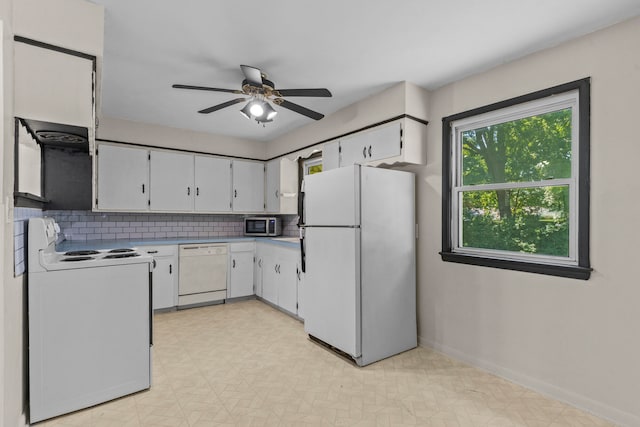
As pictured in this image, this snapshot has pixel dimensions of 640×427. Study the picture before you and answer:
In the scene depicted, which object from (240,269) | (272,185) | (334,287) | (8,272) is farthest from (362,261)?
(272,185)

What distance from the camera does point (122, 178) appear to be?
4.06m

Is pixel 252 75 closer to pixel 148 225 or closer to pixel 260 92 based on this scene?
pixel 260 92

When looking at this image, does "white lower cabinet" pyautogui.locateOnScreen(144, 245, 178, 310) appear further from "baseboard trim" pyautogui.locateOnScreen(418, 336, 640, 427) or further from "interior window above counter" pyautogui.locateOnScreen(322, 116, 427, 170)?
"baseboard trim" pyautogui.locateOnScreen(418, 336, 640, 427)

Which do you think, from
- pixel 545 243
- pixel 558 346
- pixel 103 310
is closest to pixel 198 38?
pixel 103 310

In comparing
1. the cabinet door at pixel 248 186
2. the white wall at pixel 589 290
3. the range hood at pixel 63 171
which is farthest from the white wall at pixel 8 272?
the cabinet door at pixel 248 186

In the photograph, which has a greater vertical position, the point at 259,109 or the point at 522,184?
the point at 259,109

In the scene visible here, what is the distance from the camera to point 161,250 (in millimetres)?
4043

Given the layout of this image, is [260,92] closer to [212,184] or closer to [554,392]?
[212,184]

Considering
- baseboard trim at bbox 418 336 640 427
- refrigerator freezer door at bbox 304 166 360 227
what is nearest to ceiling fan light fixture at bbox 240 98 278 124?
refrigerator freezer door at bbox 304 166 360 227

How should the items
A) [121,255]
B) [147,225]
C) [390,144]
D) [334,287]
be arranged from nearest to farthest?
[121,255] → [334,287] → [390,144] → [147,225]

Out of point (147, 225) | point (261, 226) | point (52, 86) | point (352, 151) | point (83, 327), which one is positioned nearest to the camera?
point (52, 86)

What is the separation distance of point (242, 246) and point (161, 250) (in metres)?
1.02

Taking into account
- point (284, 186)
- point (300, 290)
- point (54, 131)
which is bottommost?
point (300, 290)

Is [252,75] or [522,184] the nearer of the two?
[252,75]
